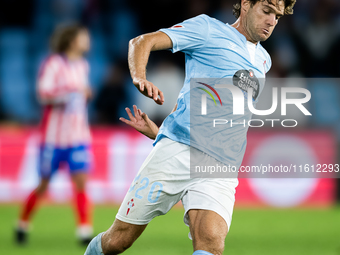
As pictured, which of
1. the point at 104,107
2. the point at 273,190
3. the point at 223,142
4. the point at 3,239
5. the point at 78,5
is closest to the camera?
the point at 223,142

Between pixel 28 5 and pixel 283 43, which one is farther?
pixel 28 5

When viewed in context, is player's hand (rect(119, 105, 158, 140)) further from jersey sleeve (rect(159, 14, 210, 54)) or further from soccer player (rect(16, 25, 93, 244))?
soccer player (rect(16, 25, 93, 244))

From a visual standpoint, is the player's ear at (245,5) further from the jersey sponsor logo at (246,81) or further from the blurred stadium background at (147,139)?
the blurred stadium background at (147,139)

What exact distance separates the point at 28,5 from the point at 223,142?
839cm

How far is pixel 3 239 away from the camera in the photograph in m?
5.64

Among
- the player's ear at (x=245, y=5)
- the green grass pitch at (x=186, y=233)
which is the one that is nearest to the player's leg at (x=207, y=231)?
the player's ear at (x=245, y=5)

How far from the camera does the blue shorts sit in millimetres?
5551

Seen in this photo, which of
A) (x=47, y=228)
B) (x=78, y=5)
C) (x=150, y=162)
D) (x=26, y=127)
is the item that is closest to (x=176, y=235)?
(x=47, y=228)

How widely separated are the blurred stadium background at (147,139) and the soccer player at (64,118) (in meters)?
0.58

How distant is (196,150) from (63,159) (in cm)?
286

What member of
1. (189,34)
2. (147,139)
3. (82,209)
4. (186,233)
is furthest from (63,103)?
(189,34)

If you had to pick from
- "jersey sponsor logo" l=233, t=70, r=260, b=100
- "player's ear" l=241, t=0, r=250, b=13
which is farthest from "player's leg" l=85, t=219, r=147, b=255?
"player's ear" l=241, t=0, r=250, b=13

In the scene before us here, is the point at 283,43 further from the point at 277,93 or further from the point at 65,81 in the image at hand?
the point at 65,81

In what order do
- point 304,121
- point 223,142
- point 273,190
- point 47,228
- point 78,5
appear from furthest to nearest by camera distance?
point 78,5
point 304,121
point 273,190
point 47,228
point 223,142
